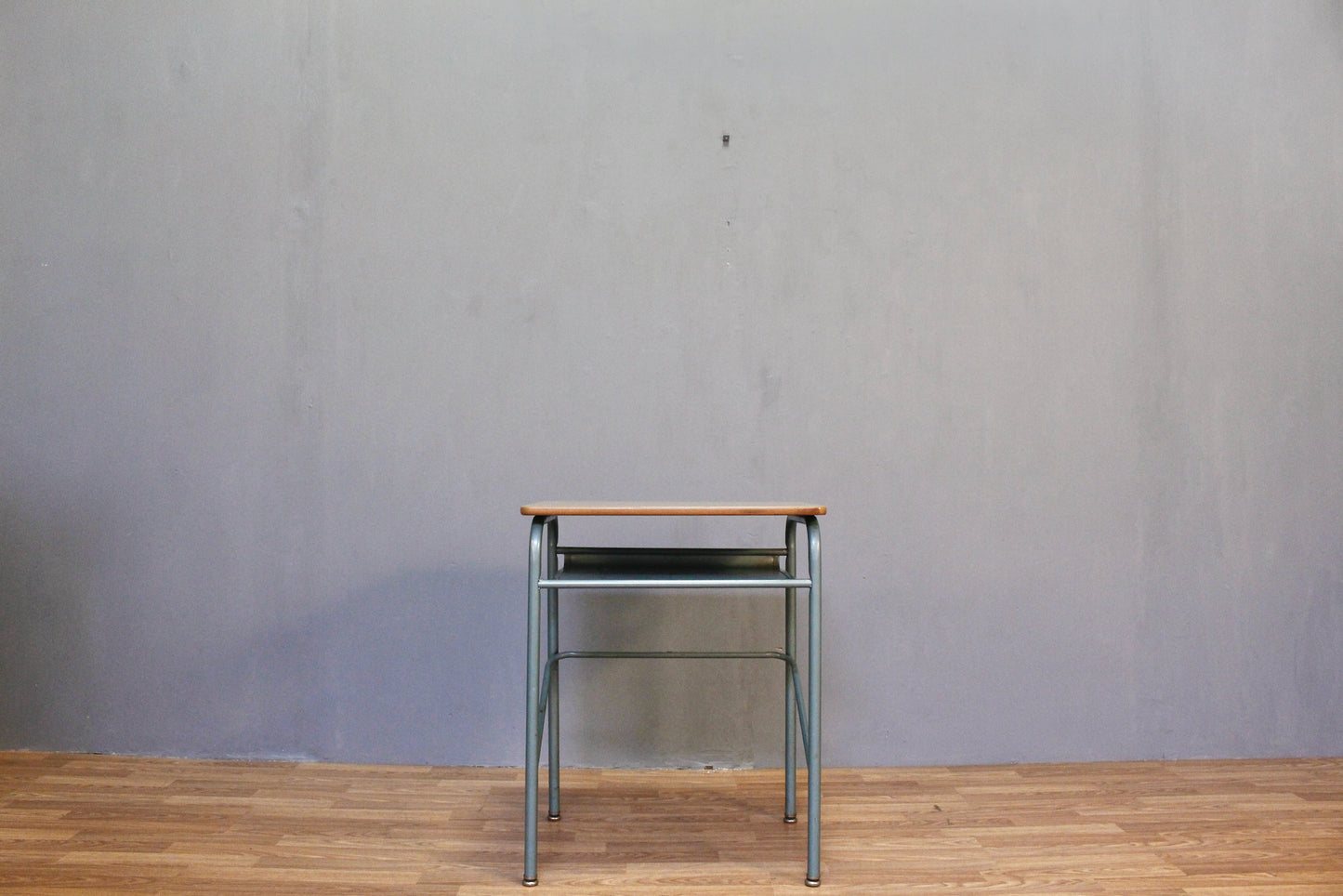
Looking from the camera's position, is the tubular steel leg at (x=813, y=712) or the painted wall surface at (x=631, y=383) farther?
the painted wall surface at (x=631, y=383)

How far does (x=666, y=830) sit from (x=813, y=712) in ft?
1.64

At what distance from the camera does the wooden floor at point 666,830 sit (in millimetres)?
1616

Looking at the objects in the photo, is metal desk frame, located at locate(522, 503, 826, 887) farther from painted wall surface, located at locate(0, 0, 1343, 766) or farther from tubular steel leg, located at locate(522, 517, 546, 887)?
painted wall surface, located at locate(0, 0, 1343, 766)

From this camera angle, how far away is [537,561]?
5.31ft

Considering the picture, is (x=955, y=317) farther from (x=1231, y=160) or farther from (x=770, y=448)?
(x=1231, y=160)

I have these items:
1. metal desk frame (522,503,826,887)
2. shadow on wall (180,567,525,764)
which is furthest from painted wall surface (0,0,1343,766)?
metal desk frame (522,503,826,887)

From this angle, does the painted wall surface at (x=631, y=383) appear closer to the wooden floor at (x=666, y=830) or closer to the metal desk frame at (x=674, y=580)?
the wooden floor at (x=666, y=830)

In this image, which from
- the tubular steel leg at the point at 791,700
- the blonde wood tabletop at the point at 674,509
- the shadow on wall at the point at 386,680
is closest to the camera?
the blonde wood tabletop at the point at 674,509

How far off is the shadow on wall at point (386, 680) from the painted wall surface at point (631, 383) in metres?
0.01

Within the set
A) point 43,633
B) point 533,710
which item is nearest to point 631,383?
point 533,710

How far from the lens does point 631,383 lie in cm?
234

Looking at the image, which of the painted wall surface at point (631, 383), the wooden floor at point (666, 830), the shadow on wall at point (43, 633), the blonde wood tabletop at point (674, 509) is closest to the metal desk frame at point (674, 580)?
the blonde wood tabletop at point (674, 509)

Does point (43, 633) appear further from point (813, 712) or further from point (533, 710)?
point (813, 712)

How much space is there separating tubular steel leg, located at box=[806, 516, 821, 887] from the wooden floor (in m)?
0.08
